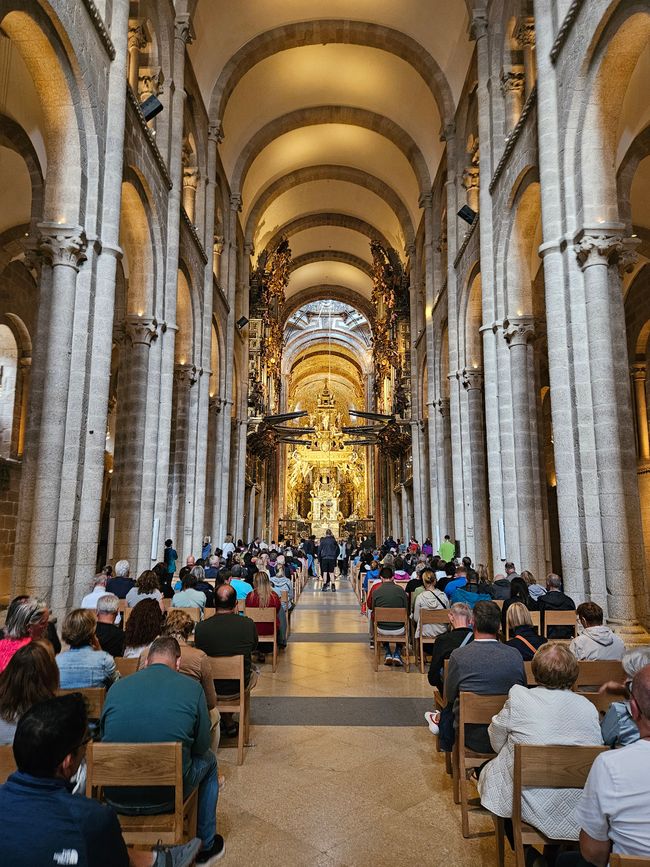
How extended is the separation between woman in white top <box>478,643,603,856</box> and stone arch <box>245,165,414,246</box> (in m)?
24.1

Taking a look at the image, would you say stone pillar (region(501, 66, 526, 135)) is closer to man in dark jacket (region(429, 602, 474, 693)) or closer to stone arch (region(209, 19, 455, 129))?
stone arch (region(209, 19, 455, 129))

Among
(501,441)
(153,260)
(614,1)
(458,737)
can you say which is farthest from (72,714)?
(153,260)

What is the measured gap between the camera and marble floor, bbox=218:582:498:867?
3295 millimetres

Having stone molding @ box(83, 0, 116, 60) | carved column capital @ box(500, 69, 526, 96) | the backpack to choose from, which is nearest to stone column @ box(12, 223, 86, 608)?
stone molding @ box(83, 0, 116, 60)

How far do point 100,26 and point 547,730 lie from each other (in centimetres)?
1002

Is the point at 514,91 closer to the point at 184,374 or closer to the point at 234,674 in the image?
the point at 184,374

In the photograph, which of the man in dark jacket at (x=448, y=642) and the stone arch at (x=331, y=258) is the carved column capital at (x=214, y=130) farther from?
the stone arch at (x=331, y=258)

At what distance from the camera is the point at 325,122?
2325 cm

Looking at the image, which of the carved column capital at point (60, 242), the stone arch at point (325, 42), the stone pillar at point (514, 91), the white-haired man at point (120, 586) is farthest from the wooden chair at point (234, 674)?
the stone arch at point (325, 42)

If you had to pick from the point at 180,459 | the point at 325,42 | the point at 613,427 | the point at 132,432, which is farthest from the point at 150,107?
the point at 325,42

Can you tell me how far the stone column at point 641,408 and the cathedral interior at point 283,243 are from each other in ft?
0.26

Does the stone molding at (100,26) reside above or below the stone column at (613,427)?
above

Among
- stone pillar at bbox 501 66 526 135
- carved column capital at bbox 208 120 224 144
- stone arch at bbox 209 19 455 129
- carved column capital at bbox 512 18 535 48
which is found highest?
stone arch at bbox 209 19 455 129

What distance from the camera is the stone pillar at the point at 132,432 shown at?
11.6 m
